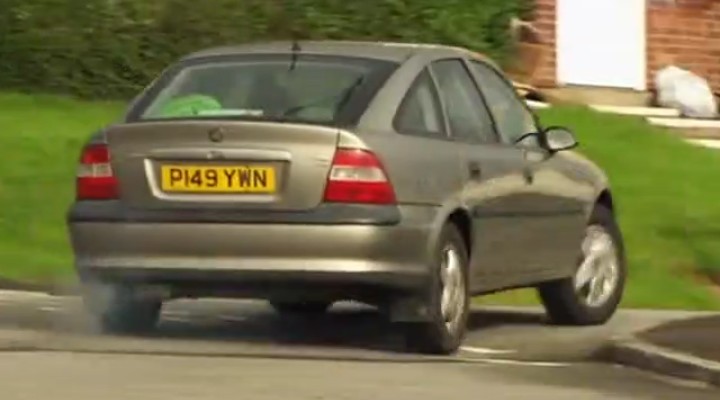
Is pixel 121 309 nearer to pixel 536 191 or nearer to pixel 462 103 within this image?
pixel 462 103

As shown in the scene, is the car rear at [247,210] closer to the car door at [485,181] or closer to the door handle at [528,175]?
the car door at [485,181]

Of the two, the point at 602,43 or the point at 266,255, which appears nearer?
the point at 266,255

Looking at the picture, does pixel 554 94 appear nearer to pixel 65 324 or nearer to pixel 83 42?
pixel 83 42

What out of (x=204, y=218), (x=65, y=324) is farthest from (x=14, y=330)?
(x=204, y=218)

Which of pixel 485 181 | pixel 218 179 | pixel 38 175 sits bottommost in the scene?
pixel 38 175

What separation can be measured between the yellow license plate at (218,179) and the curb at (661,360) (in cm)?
192

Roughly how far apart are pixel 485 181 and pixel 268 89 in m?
1.19

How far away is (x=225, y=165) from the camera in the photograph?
10.7m

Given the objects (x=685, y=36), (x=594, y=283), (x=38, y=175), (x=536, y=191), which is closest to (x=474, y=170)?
(x=536, y=191)

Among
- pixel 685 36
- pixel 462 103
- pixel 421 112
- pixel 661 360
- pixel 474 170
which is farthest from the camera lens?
pixel 685 36

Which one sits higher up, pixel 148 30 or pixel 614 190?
pixel 148 30

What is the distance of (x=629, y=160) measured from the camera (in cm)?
1817

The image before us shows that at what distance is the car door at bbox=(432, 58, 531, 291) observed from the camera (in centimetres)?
1147

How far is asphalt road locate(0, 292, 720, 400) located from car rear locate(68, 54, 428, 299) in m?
0.37
